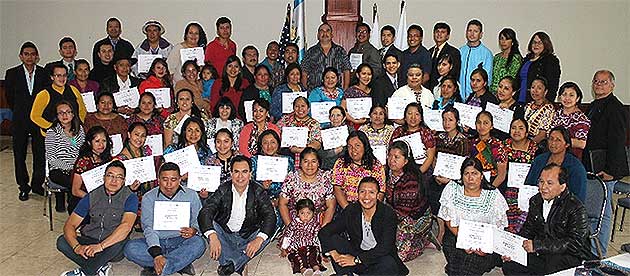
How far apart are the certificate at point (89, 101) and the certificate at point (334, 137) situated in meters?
2.72

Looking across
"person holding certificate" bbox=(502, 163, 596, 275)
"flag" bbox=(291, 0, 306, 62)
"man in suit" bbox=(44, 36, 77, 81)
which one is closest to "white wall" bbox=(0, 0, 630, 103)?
"flag" bbox=(291, 0, 306, 62)

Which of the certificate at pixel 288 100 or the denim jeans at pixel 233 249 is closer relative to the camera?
the denim jeans at pixel 233 249

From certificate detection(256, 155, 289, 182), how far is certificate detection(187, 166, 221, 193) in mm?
395

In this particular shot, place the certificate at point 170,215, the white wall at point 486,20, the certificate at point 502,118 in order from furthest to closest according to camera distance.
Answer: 1. the white wall at point 486,20
2. the certificate at point 502,118
3. the certificate at point 170,215

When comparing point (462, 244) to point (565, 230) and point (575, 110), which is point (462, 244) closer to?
point (565, 230)

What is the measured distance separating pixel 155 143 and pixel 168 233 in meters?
1.40

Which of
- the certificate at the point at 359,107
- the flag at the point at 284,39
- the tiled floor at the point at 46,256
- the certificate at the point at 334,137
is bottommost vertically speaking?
the tiled floor at the point at 46,256

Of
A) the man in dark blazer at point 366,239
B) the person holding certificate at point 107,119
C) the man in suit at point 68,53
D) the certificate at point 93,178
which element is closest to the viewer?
the man in dark blazer at point 366,239

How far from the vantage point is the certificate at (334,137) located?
688cm

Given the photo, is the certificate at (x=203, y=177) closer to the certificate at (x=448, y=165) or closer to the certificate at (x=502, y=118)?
the certificate at (x=448, y=165)

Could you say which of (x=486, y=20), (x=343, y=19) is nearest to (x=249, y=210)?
(x=343, y=19)

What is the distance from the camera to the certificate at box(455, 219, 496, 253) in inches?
215

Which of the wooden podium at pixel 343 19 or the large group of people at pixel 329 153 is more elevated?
the wooden podium at pixel 343 19

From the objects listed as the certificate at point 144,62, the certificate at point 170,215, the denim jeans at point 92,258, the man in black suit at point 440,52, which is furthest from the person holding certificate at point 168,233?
the man in black suit at point 440,52
